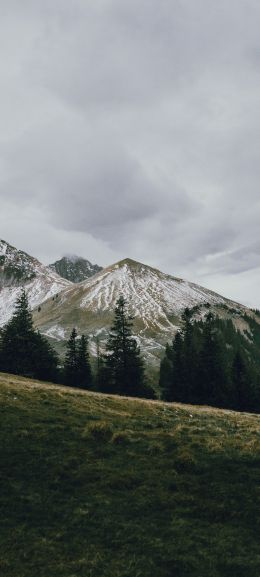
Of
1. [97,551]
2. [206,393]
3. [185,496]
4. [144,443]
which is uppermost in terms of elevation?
[206,393]

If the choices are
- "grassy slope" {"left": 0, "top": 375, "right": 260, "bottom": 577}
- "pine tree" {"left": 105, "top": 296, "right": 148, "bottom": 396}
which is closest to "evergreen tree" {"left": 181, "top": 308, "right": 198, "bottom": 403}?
"pine tree" {"left": 105, "top": 296, "right": 148, "bottom": 396}

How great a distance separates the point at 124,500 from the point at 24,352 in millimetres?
63504

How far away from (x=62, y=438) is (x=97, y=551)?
8.33 meters

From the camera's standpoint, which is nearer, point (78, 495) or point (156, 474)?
point (78, 495)

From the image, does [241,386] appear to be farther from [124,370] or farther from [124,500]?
[124,500]

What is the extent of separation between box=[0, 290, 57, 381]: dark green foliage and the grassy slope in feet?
175

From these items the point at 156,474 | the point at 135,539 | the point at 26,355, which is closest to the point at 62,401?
the point at 156,474

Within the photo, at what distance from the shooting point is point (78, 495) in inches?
560

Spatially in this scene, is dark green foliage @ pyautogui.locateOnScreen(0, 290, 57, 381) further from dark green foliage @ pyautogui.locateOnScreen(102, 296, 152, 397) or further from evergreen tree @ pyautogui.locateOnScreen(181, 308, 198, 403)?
evergreen tree @ pyautogui.locateOnScreen(181, 308, 198, 403)

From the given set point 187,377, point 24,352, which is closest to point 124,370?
point 187,377

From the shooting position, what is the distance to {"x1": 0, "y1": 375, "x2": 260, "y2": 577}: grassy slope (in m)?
10.8

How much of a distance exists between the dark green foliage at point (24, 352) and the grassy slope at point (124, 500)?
53.2m

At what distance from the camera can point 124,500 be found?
46.0ft

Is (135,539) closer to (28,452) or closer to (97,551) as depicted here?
(97,551)
